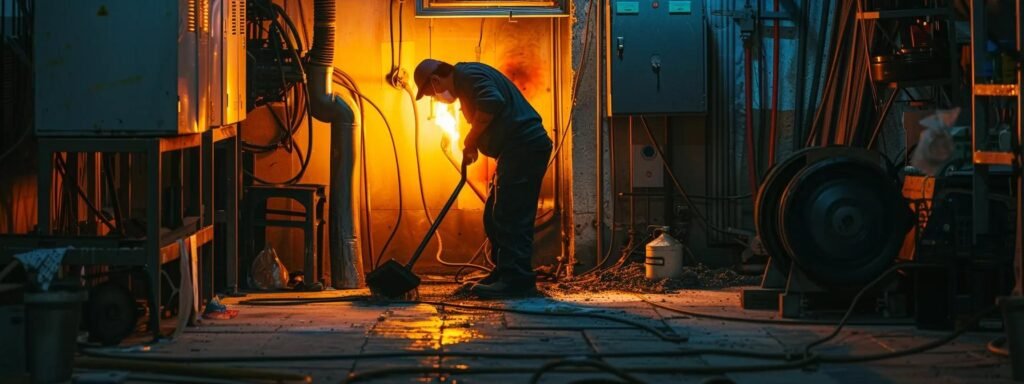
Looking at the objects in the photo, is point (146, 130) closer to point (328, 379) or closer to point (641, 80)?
point (328, 379)

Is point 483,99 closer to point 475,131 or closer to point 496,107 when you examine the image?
point 496,107

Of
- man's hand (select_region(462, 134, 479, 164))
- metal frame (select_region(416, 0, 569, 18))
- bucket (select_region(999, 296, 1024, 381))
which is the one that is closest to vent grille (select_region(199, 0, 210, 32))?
man's hand (select_region(462, 134, 479, 164))

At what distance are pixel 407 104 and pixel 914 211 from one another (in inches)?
173

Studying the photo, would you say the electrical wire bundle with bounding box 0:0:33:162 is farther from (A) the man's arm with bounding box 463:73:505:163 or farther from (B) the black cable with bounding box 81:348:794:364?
(A) the man's arm with bounding box 463:73:505:163

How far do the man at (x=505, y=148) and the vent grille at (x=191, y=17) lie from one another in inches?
95.0

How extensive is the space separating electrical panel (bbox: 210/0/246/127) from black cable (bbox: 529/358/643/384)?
3073 millimetres

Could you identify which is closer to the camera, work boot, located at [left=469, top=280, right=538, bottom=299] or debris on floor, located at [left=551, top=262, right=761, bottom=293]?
work boot, located at [left=469, top=280, right=538, bottom=299]

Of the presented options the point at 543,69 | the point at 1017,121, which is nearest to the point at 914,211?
the point at 1017,121

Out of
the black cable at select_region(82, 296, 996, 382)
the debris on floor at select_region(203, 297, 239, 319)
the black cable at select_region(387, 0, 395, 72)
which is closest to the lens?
the black cable at select_region(82, 296, 996, 382)

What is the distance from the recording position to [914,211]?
822 centimetres

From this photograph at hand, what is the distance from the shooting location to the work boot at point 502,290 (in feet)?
30.9

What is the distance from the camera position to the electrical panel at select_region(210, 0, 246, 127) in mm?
8156

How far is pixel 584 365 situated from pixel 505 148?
12.2 ft

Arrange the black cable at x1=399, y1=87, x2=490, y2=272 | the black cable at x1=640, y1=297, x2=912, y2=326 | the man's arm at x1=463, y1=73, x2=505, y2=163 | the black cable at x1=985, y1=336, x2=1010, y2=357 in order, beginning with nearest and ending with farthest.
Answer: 1. the black cable at x1=985, y1=336, x2=1010, y2=357
2. the black cable at x1=640, y1=297, x2=912, y2=326
3. the man's arm at x1=463, y1=73, x2=505, y2=163
4. the black cable at x1=399, y1=87, x2=490, y2=272
